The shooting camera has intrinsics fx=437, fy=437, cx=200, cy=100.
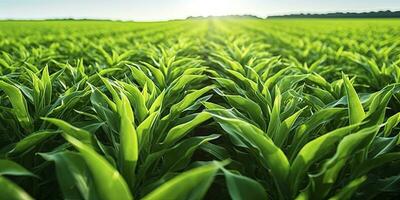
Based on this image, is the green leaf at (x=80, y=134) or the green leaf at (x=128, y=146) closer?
the green leaf at (x=128, y=146)

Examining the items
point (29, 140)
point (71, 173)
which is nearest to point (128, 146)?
point (71, 173)

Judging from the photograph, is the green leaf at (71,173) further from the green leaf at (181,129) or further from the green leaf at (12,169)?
the green leaf at (181,129)

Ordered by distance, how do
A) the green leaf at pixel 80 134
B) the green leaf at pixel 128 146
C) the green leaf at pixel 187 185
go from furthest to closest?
the green leaf at pixel 80 134 < the green leaf at pixel 128 146 < the green leaf at pixel 187 185

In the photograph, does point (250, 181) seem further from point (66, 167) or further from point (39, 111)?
point (39, 111)

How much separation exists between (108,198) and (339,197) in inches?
24.9

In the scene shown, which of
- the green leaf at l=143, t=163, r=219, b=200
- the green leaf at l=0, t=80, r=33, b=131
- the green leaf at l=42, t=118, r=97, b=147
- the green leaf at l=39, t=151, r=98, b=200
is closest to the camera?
the green leaf at l=143, t=163, r=219, b=200

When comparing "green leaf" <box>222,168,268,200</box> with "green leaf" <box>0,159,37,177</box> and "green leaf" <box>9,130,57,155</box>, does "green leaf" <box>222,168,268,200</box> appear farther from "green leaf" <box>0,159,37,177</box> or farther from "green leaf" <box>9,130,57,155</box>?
"green leaf" <box>9,130,57,155</box>

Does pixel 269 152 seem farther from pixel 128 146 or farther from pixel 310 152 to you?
pixel 128 146

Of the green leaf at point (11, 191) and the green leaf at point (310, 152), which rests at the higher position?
the green leaf at point (11, 191)

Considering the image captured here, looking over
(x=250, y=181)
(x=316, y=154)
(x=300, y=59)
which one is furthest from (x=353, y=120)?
(x=300, y=59)

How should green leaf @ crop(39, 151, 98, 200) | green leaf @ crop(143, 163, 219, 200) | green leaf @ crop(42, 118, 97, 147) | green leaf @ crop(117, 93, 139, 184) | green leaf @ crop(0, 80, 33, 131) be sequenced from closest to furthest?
green leaf @ crop(143, 163, 219, 200) < green leaf @ crop(39, 151, 98, 200) < green leaf @ crop(117, 93, 139, 184) < green leaf @ crop(42, 118, 97, 147) < green leaf @ crop(0, 80, 33, 131)

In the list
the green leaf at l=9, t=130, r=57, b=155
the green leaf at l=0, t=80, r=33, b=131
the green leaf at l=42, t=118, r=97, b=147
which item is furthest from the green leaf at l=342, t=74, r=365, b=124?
the green leaf at l=0, t=80, r=33, b=131

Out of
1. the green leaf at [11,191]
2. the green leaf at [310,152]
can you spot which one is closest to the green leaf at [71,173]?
the green leaf at [11,191]

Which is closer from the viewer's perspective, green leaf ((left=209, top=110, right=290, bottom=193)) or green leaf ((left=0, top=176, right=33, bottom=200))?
green leaf ((left=0, top=176, right=33, bottom=200))
